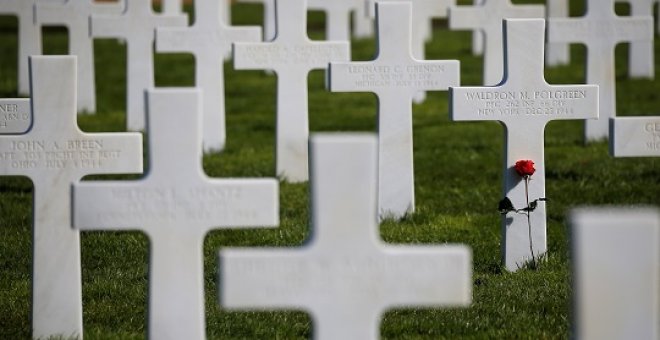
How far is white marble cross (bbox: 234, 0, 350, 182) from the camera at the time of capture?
10.4 metres

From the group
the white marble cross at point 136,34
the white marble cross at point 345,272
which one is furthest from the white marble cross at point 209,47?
the white marble cross at point 345,272

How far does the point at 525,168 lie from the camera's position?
7602mm

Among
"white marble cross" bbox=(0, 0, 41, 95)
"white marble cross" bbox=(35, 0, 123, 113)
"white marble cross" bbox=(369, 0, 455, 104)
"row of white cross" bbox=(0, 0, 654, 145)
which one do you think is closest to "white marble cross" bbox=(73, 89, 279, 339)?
"row of white cross" bbox=(0, 0, 654, 145)

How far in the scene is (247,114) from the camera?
1379 cm

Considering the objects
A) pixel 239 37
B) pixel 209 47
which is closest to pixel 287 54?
pixel 239 37

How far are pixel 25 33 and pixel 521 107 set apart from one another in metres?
7.87

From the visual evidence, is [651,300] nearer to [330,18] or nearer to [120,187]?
[120,187]

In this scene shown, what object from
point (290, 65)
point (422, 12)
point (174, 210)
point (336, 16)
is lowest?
point (174, 210)

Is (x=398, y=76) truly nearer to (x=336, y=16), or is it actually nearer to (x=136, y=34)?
(x=136, y=34)

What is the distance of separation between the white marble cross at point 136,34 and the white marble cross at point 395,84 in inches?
150

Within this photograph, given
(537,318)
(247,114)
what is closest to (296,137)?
(247,114)

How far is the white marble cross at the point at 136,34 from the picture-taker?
12625 millimetres

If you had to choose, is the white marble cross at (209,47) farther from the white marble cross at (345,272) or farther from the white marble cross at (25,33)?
the white marble cross at (345,272)

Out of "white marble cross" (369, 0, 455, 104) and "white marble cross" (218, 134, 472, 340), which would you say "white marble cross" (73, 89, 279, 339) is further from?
"white marble cross" (369, 0, 455, 104)
